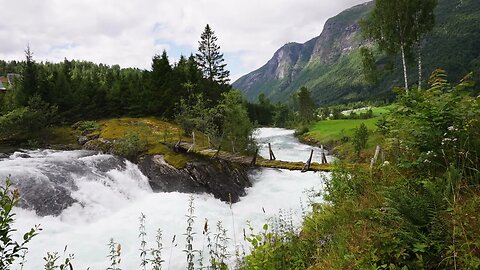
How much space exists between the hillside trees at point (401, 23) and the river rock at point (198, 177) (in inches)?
514

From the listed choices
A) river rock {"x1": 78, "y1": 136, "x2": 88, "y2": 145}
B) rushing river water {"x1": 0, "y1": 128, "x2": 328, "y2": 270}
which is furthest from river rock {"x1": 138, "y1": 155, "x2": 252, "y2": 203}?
river rock {"x1": 78, "y1": 136, "x2": 88, "y2": 145}

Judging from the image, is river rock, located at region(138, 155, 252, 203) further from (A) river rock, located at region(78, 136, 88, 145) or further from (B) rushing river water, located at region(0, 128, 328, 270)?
(A) river rock, located at region(78, 136, 88, 145)

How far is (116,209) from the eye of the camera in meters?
15.2

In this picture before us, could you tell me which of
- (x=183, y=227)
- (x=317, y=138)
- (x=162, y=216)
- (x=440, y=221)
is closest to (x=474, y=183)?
(x=440, y=221)

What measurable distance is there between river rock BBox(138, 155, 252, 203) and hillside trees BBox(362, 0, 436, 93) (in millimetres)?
13043

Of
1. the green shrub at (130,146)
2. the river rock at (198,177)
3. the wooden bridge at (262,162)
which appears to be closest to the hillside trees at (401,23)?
the wooden bridge at (262,162)

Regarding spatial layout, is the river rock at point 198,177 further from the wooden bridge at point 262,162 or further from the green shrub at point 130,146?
the green shrub at point 130,146

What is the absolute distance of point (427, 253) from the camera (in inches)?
113

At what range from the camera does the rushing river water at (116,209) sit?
10906 mm

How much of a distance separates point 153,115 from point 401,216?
3885 centimetres

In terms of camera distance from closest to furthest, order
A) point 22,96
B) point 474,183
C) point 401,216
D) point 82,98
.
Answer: point 401,216 < point 474,183 < point 22,96 < point 82,98

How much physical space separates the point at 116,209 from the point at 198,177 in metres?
5.11

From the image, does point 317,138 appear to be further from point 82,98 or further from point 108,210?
point 108,210

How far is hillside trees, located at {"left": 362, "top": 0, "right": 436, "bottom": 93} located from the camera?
70.4 ft
